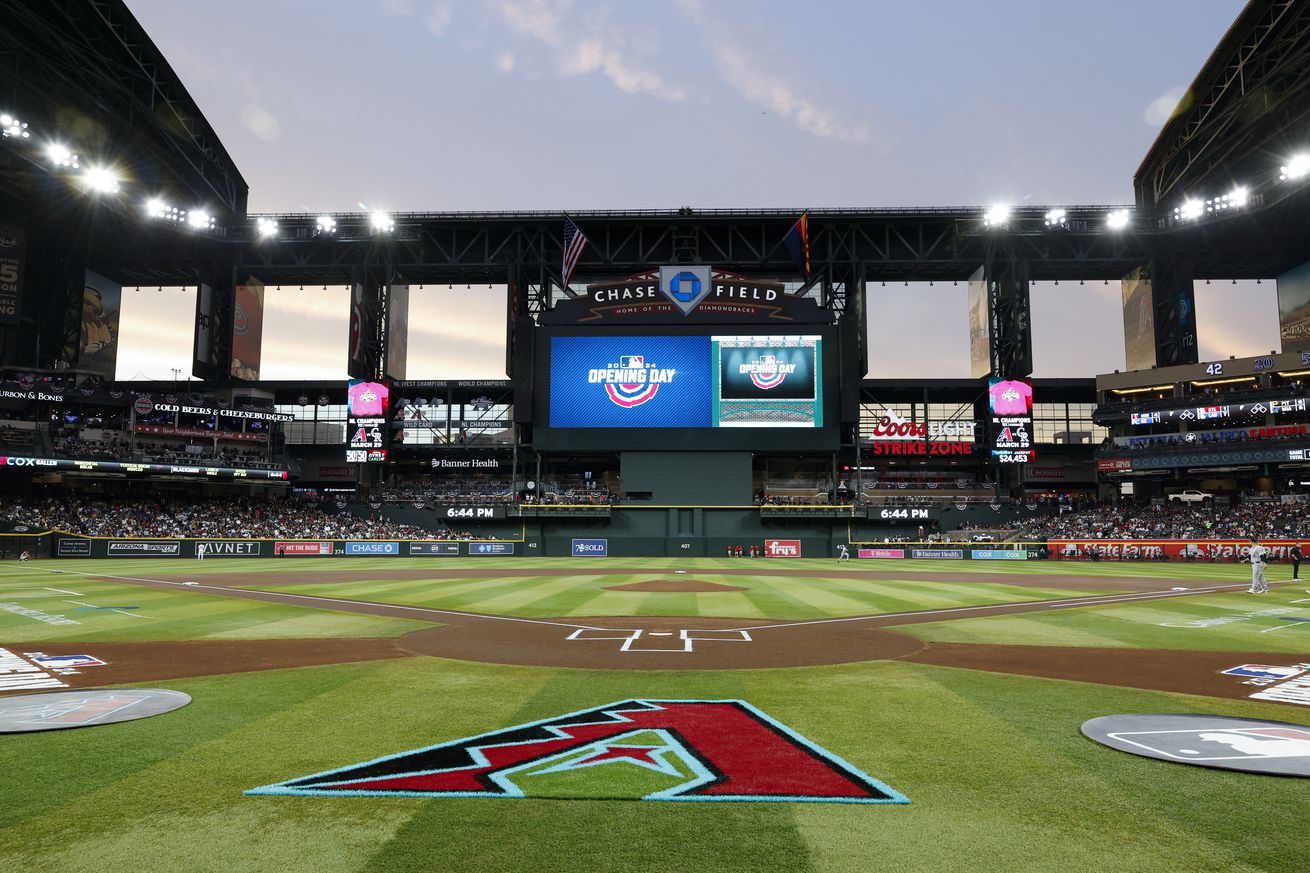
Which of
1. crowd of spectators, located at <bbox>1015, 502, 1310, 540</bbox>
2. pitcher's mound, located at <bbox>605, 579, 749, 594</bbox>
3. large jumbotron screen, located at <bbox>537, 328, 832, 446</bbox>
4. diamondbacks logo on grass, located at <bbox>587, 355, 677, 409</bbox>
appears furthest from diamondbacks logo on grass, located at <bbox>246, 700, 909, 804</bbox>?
crowd of spectators, located at <bbox>1015, 502, 1310, 540</bbox>

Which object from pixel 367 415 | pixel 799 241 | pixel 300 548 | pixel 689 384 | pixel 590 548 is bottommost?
pixel 590 548

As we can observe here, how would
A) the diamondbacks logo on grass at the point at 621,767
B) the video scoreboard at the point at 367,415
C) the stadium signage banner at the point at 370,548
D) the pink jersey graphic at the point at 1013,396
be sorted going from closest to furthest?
1. the diamondbacks logo on grass at the point at 621,767
2. the stadium signage banner at the point at 370,548
3. the pink jersey graphic at the point at 1013,396
4. the video scoreboard at the point at 367,415

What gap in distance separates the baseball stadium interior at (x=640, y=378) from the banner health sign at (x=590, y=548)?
155 mm

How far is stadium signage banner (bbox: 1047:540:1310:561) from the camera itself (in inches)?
1655

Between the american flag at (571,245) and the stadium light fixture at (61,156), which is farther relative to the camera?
the american flag at (571,245)

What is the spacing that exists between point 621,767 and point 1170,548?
167 feet

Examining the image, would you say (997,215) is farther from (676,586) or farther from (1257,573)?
(676,586)

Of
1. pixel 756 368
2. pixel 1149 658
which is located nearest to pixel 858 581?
pixel 1149 658

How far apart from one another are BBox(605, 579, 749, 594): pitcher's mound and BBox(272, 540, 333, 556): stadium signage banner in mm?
31716

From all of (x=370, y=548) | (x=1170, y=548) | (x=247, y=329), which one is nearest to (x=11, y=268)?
(x=247, y=329)

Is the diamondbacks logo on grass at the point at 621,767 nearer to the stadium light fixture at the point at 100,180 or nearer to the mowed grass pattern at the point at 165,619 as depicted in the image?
the mowed grass pattern at the point at 165,619

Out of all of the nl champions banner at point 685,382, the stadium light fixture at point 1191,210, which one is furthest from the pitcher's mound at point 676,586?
the stadium light fixture at point 1191,210

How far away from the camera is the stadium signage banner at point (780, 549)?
183 feet

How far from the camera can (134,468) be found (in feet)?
183
